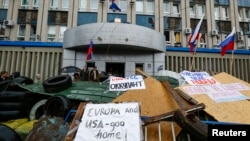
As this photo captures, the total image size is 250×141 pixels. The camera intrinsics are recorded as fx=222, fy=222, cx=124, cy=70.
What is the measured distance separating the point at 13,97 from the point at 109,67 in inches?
457

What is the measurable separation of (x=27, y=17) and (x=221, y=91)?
66.4 feet

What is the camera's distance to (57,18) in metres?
21.2

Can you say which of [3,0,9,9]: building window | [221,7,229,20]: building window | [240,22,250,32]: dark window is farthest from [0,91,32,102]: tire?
[240,22,250,32]: dark window

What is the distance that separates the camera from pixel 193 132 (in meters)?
3.47

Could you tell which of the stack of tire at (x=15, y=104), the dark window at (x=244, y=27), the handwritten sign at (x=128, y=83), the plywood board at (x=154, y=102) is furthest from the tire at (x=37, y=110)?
the dark window at (x=244, y=27)

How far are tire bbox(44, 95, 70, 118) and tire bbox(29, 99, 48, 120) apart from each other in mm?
472

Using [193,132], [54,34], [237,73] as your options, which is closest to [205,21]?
[237,73]

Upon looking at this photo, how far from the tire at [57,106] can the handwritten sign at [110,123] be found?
2394mm

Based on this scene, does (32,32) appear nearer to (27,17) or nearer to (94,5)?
(27,17)

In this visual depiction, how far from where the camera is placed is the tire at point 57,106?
625 cm

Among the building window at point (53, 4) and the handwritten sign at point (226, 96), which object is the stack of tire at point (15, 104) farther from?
the building window at point (53, 4)

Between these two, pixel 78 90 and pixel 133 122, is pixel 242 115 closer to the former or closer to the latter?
pixel 133 122

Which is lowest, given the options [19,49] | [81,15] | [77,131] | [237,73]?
[77,131]

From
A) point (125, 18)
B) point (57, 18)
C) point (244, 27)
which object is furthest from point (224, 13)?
point (57, 18)
